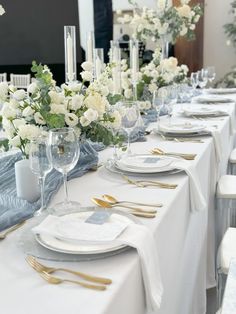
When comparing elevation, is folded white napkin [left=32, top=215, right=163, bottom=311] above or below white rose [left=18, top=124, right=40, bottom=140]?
below

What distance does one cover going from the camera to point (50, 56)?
852 centimetres

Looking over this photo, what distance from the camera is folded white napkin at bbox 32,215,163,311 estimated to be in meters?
0.98

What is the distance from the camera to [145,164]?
1.67 metres

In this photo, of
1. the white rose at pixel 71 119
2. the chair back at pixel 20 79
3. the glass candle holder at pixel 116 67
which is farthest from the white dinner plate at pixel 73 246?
the chair back at pixel 20 79

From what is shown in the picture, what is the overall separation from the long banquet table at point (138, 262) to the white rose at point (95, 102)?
0.81ft

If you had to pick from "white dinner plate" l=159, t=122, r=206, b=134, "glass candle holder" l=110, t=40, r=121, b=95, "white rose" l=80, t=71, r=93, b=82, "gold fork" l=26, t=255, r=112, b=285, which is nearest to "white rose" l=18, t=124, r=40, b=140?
"white rose" l=80, t=71, r=93, b=82

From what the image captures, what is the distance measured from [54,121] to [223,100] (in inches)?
98.5

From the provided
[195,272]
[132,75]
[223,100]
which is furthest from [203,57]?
[195,272]

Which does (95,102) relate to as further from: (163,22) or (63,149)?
(163,22)

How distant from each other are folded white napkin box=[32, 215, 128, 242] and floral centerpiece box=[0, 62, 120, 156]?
1.10 feet

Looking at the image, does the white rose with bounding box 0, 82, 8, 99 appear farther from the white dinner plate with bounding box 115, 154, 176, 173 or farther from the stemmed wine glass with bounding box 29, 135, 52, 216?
the white dinner plate with bounding box 115, 154, 176, 173

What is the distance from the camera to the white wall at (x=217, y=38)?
7.07 m

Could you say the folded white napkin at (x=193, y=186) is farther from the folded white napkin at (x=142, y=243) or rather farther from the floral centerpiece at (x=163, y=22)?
the floral centerpiece at (x=163, y=22)

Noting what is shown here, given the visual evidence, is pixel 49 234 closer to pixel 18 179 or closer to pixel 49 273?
pixel 49 273
